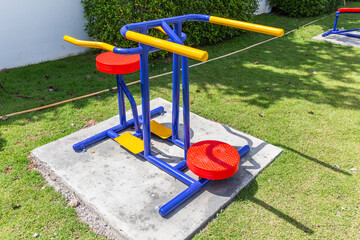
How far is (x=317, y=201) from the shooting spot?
297cm

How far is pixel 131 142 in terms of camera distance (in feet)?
11.7

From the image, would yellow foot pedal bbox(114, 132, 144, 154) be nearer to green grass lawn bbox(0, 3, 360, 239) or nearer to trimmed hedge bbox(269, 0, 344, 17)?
green grass lawn bbox(0, 3, 360, 239)

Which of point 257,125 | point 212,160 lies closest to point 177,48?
point 212,160

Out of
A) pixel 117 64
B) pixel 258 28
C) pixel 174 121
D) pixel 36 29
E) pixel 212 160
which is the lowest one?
pixel 212 160

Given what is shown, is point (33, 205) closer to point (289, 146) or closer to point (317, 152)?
point (289, 146)

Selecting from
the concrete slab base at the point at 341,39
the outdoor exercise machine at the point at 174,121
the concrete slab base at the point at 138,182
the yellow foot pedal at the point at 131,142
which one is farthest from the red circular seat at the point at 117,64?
the concrete slab base at the point at 341,39

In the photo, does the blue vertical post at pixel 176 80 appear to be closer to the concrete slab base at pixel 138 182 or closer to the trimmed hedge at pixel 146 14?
the concrete slab base at pixel 138 182

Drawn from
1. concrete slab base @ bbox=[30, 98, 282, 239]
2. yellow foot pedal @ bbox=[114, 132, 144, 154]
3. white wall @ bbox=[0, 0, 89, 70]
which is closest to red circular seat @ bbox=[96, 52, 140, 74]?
yellow foot pedal @ bbox=[114, 132, 144, 154]

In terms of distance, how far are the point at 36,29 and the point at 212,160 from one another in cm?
537

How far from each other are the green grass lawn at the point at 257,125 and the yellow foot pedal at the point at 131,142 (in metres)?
0.92

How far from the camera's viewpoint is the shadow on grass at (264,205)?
270 cm

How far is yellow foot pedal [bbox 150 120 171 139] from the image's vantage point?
3.79 m

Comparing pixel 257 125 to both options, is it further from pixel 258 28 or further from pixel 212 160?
pixel 258 28

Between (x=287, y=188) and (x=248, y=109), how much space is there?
1831 millimetres
